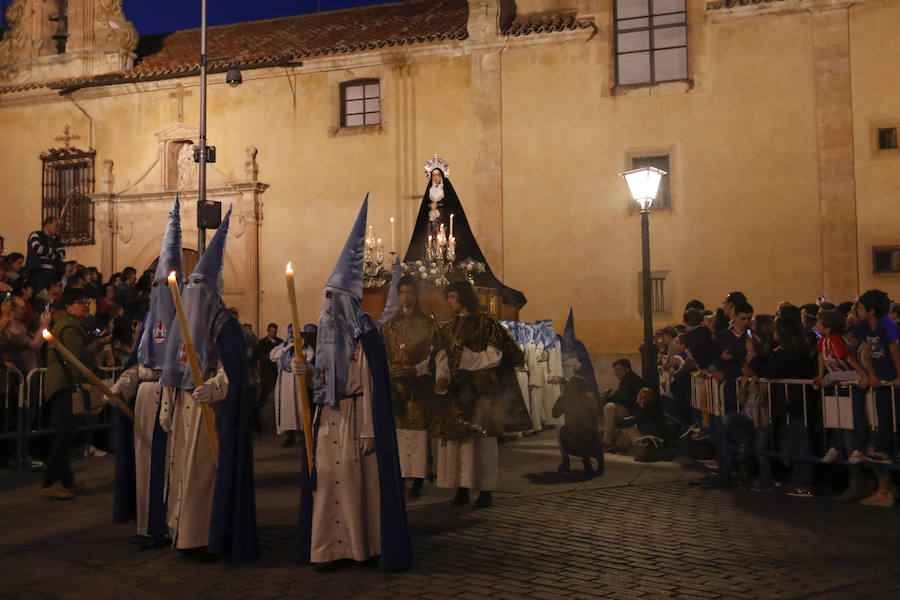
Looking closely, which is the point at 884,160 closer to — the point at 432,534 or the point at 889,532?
the point at 889,532

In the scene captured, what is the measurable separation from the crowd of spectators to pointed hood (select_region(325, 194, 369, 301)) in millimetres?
4514

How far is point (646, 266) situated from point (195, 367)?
25.0 ft

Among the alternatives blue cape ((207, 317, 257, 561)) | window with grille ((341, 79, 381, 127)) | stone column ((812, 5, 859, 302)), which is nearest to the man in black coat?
blue cape ((207, 317, 257, 561))

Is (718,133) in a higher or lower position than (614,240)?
higher

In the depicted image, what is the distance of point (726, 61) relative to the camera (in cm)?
2066

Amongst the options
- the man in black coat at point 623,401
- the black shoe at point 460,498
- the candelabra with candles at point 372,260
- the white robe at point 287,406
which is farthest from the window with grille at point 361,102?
the black shoe at point 460,498

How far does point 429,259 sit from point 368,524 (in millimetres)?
10515

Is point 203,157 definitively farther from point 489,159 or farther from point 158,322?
point 158,322

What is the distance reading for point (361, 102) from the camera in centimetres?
2336

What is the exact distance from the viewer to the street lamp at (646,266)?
12.3m

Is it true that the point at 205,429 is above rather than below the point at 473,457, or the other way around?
above

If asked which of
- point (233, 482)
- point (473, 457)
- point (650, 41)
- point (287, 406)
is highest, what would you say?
point (650, 41)

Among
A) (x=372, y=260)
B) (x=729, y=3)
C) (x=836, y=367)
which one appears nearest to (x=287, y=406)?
(x=372, y=260)

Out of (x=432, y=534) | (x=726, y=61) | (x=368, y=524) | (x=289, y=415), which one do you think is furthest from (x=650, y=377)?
(x=726, y=61)
